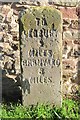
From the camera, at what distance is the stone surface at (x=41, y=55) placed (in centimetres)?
495

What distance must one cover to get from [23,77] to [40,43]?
1.60 ft

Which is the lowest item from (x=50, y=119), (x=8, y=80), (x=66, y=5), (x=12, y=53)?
(x=50, y=119)

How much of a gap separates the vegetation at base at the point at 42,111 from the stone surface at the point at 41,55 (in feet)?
0.28

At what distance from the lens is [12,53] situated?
5.84 metres

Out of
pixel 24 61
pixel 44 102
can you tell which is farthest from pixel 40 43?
pixel 44 102

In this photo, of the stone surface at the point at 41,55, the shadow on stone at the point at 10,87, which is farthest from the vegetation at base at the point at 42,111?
the shadow on stone at the point at 10,87

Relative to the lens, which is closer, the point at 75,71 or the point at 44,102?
the point at 44,102

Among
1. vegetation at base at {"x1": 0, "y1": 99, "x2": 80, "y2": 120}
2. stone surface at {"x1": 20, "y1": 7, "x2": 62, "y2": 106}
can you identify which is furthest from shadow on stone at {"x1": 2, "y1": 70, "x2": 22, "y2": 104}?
stone surface at {"x1": 20, "y1": 7, "x2": 62, "y2": 106}

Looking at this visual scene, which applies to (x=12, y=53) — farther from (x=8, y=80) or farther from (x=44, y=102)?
(x=44, y=102)

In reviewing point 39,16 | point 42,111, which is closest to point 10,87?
point 42,111

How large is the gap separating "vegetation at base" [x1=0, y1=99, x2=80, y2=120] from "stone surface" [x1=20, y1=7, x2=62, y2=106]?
3.3 inches

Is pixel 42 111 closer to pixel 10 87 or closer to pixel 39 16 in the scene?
pixel 10 87

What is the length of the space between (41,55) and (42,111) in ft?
2.33

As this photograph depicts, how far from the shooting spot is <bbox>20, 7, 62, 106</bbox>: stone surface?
4.95 meters
